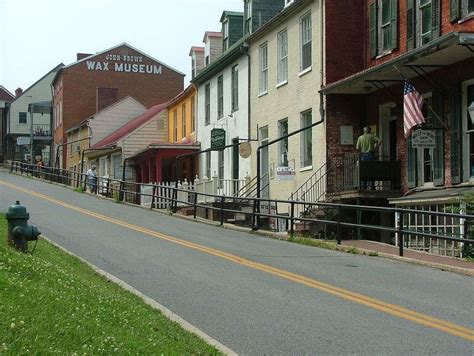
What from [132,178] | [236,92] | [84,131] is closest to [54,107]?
[84,131]

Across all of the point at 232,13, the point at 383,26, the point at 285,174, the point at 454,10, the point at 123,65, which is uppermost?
the point at 123,65

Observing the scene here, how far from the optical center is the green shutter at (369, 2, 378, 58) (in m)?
21.0

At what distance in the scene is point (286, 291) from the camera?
396 inches

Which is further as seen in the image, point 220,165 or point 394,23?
point 220,165

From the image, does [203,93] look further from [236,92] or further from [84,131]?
[84,131]

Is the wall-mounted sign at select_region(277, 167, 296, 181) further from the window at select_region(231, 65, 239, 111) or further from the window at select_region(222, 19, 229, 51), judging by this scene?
the window at select_region(222, 19, 229, 51)

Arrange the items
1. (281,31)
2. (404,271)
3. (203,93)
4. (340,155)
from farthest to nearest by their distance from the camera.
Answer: (203,93) < (281,31) < (340,155) < (404,271)

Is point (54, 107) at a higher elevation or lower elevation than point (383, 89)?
higher

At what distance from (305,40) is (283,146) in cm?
386

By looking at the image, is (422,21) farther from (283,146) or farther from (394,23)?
(283,146)

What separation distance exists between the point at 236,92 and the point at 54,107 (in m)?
39.8

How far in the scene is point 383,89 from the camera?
784 inches

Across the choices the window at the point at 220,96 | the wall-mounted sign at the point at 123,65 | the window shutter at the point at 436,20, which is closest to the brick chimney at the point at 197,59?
the window at the point at 220,96

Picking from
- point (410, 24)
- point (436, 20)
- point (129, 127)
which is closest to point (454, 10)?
point (436, 20)
